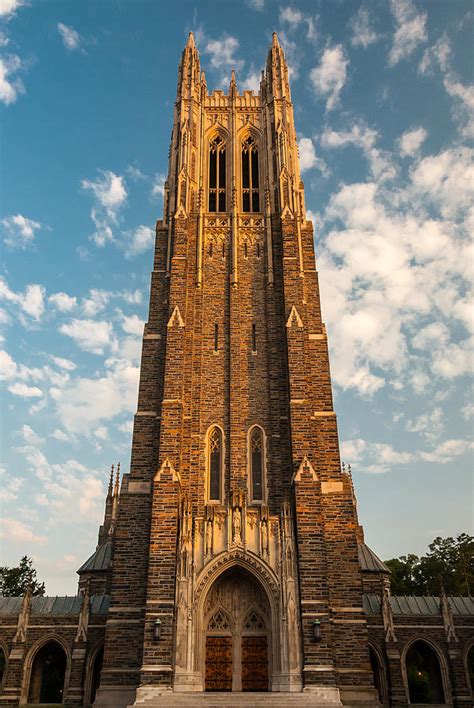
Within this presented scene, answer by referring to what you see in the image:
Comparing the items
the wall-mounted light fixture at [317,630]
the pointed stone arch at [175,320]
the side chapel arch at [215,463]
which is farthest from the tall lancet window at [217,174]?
the wall-mounted light fixture at [317,630]

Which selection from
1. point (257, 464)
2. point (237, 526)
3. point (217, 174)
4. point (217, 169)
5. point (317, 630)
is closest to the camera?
point (317, 630)

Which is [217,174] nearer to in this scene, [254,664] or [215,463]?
[215,463]

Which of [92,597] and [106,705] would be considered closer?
[106,705]

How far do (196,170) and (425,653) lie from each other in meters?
25.2

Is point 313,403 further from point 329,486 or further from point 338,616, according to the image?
point 338,616

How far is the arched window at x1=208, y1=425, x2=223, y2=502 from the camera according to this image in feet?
69.9

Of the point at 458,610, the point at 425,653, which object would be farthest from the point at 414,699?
the point at 458,610

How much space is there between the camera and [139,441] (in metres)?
21.7

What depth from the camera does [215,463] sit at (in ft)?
71.7

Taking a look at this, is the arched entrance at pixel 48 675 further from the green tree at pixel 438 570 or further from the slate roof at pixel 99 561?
the green tree at pixel 438 570

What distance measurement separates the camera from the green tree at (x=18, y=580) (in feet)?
166

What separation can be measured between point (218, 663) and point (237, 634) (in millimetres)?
1029

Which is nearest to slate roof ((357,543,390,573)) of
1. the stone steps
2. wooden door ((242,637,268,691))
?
wooden door ((242,637,268,691))

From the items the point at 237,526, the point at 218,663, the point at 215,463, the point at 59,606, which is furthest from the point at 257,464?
the point at 59,606
